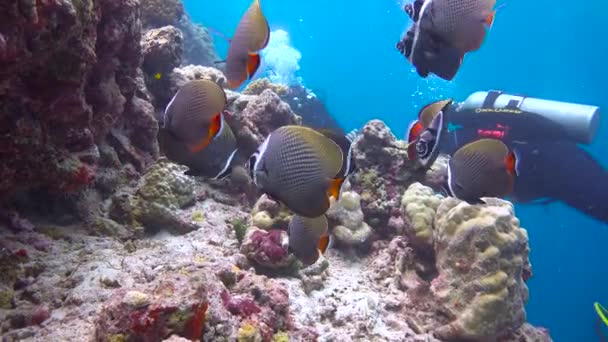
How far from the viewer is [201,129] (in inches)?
93.1

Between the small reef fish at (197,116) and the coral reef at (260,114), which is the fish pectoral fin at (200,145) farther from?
the coral reef at (260,114)

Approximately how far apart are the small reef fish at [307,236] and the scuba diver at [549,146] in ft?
16.5

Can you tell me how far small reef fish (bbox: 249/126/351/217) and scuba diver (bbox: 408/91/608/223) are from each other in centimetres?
641

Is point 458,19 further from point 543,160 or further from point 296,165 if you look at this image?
point 543,160

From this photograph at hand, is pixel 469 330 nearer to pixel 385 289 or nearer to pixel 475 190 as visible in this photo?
pixel 385 289

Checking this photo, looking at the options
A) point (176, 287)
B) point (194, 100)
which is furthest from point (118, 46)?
point (176, 287)

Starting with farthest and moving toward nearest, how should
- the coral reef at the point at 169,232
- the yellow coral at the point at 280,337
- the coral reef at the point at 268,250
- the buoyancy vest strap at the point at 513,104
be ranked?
the buoyancy vest strap at the point at 513,104 → the coral reef at the point at 268,250 → the yellow coral at the point at 280,337 → the coral reef at the point at 169,232

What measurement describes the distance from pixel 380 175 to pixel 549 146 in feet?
15.3

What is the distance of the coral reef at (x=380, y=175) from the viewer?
5879 millimetres

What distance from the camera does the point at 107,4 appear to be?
3.69 m

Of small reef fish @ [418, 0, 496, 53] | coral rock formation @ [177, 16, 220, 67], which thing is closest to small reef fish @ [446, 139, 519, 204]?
small reef fish @ [418, 0, 496, 53]

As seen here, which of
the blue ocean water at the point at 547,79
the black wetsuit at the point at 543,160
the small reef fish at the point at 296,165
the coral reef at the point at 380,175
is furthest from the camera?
the blue ocean water at the point at 547,79

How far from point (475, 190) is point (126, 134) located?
3.95m

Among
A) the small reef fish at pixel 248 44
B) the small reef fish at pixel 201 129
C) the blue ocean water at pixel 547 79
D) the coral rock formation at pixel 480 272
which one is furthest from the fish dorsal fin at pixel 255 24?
the blue ocean water at pixel 547 79
